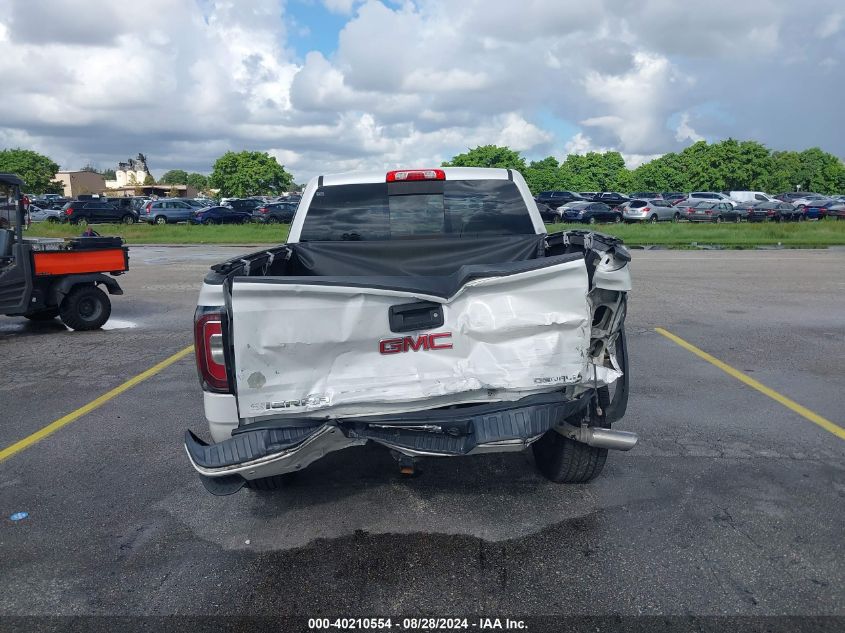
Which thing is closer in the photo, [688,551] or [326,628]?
[326,628]

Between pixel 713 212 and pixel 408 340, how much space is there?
146 ft

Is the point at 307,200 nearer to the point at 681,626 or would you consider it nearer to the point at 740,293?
the point at 681,626

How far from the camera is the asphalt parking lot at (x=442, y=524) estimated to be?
328 centimetres

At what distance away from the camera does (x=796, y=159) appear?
344 feet

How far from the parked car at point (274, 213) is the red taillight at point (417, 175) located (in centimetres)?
4273

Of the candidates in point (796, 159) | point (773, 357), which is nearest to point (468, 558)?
point (773, 357)

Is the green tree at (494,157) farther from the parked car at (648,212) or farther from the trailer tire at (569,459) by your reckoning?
the trailer tire at (569,459)

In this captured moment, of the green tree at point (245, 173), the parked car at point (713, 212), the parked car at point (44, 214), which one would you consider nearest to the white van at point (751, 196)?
the parked car at point (713, 212)

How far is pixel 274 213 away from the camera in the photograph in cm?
4803

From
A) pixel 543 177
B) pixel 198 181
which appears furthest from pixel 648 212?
pixel 198 181

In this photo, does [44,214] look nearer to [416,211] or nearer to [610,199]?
[610,199]

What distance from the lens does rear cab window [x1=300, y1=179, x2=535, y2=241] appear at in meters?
5.77

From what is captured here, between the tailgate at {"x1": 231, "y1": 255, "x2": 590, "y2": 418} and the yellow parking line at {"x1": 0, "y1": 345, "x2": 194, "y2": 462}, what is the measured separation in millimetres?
3001

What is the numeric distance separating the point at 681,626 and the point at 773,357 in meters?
5.89
